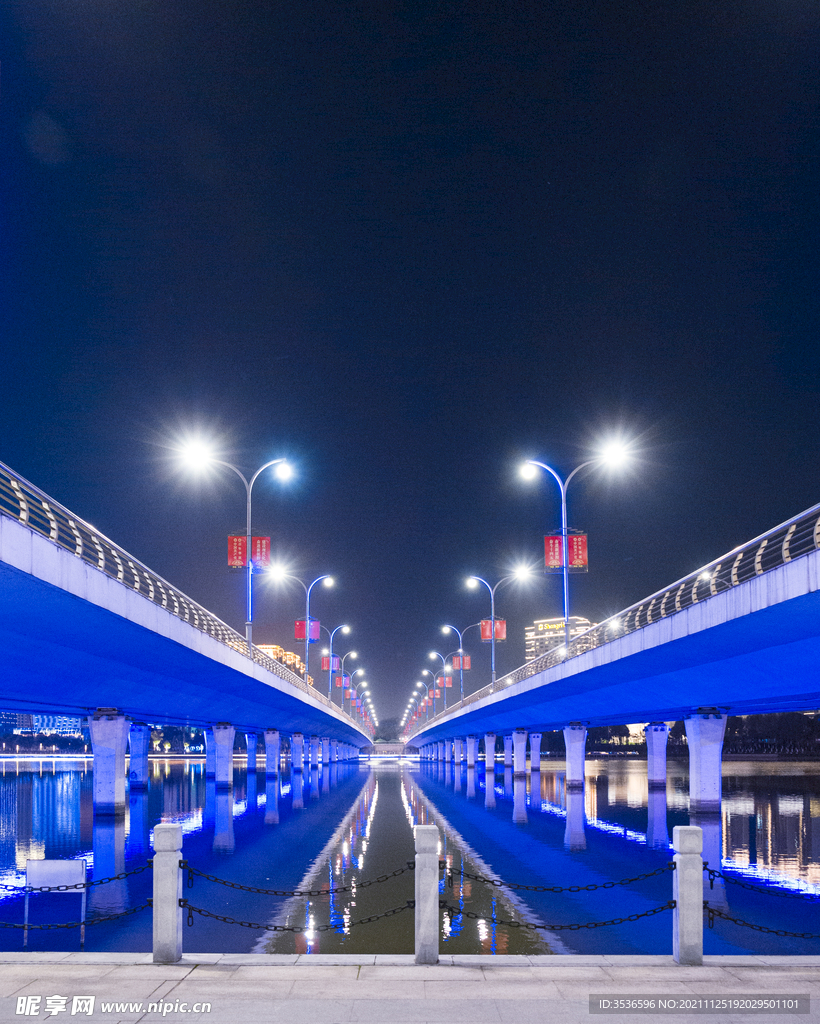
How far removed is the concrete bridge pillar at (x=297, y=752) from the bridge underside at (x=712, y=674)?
1835 inches

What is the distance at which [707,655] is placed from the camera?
29203mm

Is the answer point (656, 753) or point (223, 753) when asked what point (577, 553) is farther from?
point (223, 753)

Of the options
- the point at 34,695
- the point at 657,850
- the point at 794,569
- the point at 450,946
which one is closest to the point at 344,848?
the point at 657,850

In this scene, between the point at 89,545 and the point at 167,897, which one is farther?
the point at 89,545

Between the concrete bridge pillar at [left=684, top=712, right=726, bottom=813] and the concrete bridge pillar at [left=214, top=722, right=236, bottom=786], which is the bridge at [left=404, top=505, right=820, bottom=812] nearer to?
the concrete bridge pillar at [left=684, top=712, right=726, bottom=813]

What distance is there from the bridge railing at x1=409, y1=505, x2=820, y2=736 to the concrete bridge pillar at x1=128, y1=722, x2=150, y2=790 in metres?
35.8

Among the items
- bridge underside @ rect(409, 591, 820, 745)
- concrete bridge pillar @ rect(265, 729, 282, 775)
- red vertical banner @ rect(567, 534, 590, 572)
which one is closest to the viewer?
bridge underside @ rect(409, 591, 820, 745)

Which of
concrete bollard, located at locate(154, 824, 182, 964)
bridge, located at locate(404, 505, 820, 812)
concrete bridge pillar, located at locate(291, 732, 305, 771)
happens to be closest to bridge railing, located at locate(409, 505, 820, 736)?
bridge, located at locate(404, 505, 820, 812)

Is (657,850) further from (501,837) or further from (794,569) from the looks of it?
(794,569)

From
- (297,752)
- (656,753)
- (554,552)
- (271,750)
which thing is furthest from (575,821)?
(297,752)

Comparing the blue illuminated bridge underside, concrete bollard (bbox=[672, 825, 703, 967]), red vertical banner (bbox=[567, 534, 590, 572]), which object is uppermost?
red vertical banner (bbox=[567, 534, 590, 572])

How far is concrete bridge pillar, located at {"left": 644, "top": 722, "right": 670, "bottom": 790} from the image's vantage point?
6469 centimetres

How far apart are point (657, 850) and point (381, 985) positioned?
2389 centimetres

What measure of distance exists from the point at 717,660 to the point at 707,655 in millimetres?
874
